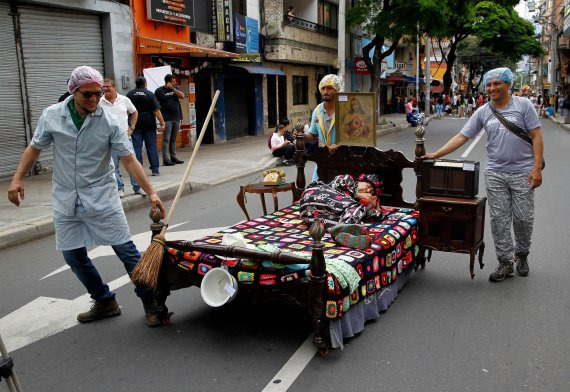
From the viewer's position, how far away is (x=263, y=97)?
24.3 metres

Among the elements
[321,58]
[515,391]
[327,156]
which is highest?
[321,58]

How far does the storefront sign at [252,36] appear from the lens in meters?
21.6

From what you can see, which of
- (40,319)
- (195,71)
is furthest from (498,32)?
(40,319)

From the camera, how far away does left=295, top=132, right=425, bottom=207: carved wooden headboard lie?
249 inches

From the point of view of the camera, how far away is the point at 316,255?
3781 mm

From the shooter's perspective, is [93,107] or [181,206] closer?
[93,107]

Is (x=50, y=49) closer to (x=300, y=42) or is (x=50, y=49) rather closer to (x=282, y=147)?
(x=282, y=147)

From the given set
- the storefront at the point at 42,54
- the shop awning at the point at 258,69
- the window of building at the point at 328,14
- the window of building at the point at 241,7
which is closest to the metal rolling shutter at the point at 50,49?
the storefront at the point at 42,54

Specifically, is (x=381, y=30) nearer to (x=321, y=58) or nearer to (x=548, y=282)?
(x=321, y=58)

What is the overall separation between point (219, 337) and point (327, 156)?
2871 mm

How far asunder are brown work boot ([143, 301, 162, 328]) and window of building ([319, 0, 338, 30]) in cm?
2707

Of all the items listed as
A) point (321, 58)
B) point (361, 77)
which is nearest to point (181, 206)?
point (321, 58)

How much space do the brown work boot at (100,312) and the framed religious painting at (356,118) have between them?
3.04 metres

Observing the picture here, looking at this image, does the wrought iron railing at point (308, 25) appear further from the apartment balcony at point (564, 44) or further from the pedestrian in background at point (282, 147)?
the apartment balcony at point (564, 44)
